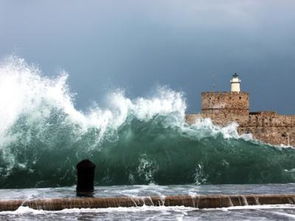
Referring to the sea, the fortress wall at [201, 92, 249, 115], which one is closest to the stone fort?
the fortress wall at [201, 92, 249, 115]

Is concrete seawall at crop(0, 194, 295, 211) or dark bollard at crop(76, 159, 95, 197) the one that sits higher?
dark bollard at crop(76, 159, 95, 197)

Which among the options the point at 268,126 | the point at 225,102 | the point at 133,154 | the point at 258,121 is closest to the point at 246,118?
the point at 258,121

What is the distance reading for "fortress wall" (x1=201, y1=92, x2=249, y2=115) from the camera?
40875 mm

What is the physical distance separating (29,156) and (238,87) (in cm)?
2657

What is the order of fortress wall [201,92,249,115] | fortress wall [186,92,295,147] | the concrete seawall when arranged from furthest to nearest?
fortress wall [201,92,249,115]
fortress wall [186,92,295,147]
the concrete seawall

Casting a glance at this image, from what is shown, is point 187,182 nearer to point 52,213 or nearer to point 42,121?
point 42,121

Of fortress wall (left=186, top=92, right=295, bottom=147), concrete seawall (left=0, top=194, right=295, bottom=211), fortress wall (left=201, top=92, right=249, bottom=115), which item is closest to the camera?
concrete seawall (left=0, top=194, right=295, bottom=211)

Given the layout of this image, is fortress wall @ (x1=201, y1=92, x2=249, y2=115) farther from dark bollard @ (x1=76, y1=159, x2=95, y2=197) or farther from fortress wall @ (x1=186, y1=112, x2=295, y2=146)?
dark bollard @ (x1=76, y1=159, x2=95, y2=197)

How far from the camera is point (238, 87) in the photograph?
1724 inches

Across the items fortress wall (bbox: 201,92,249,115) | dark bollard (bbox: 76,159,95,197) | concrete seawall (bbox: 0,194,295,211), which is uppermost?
fortress wall (bbox: 201,92,249,115)

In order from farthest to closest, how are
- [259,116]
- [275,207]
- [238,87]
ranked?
[238,87] < [259,116] < [275,207]

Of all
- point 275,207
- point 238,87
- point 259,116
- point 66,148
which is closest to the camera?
point 275,207

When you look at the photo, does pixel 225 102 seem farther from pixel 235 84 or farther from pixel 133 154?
pixel 133 154

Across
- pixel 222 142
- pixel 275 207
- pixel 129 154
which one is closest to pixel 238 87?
pixel 222 142
